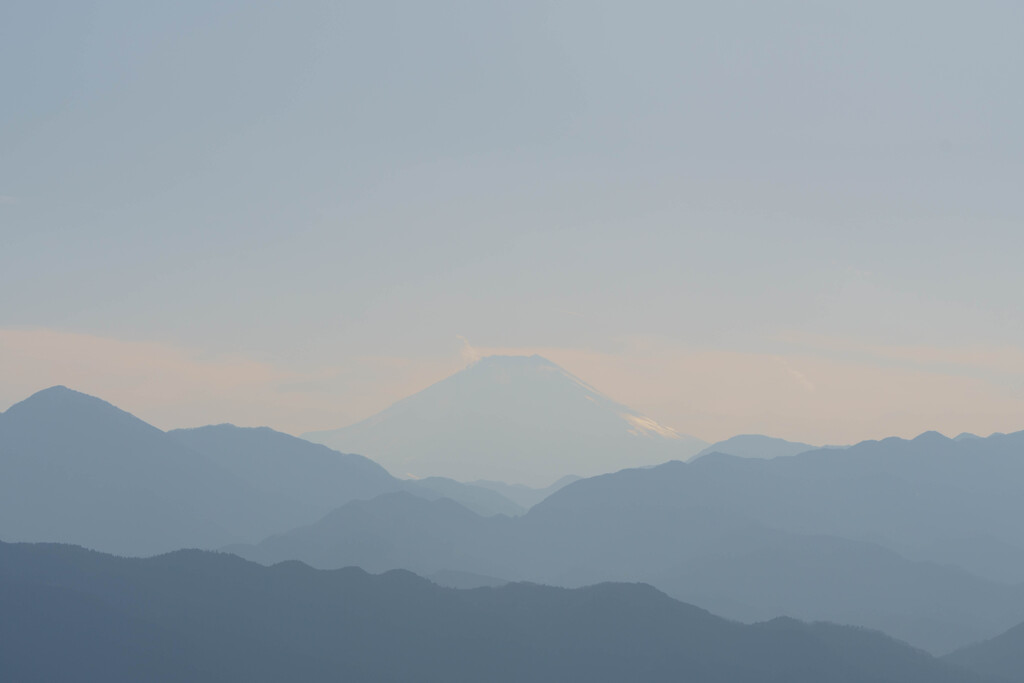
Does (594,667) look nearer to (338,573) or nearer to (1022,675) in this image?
(338,573)

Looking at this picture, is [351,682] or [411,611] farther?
[411,611]

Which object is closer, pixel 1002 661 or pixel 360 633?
pixel 360 633

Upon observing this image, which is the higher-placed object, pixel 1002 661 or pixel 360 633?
pixel 1002 661

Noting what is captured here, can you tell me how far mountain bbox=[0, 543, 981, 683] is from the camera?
16088 centimetres

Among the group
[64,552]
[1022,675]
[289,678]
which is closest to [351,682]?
[289,678]

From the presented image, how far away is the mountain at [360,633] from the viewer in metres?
161

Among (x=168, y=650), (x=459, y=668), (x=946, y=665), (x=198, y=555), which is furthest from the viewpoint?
(x=198, y=555)

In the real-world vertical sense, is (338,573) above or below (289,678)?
above

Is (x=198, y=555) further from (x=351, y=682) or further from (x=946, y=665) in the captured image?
(x=946, y=665)

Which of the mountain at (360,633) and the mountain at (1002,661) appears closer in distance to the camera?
the mountain at (360,633)

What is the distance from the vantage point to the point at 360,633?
180125mm

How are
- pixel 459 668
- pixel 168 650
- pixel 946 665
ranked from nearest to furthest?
pixel 168 650
pixel 459 668
pixel 946 665

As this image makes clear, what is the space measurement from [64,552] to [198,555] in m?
22.3

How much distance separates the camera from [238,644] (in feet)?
554
